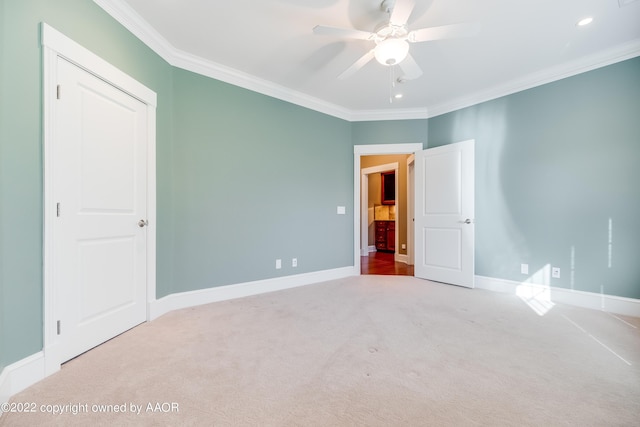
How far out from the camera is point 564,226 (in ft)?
9.97

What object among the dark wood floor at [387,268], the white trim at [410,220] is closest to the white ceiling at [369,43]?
the white trim at [410,220]

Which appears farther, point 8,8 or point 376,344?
point 376,344

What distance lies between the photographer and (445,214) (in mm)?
3965

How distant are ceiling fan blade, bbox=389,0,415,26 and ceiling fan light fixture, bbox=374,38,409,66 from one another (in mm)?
129

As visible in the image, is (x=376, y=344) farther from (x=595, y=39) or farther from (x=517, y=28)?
(x=595, y=39)

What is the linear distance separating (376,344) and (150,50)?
134 inches

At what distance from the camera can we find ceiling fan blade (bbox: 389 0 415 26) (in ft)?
5.57

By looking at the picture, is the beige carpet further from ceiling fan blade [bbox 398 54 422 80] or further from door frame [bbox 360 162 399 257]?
door frame [bbox 360 162 399 257]

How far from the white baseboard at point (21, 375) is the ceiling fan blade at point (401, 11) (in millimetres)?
3169

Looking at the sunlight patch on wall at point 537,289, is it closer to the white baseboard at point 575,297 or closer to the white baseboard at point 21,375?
the white baseboard at point 575,297

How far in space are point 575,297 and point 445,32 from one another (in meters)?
3.18

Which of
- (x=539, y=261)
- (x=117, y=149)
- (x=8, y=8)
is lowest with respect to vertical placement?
(x=539, y=261)

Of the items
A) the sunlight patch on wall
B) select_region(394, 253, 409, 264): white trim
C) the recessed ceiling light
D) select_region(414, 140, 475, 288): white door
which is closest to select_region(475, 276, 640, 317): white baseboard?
the sunlight patch on wall

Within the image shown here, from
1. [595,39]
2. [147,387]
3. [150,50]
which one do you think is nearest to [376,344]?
[147,387]
